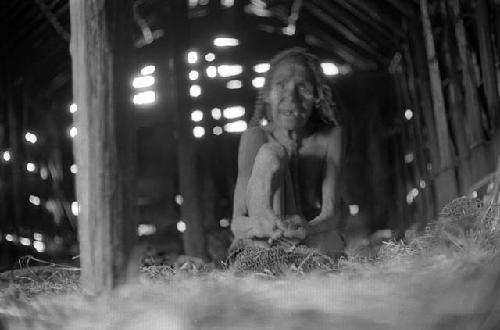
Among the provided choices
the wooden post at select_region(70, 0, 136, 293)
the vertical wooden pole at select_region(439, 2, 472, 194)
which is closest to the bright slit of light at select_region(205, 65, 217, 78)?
the vertical wooden pole at select_region(439, 2, 472, 194)

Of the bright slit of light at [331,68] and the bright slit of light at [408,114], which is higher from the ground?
the bright slit of light at [331,68]

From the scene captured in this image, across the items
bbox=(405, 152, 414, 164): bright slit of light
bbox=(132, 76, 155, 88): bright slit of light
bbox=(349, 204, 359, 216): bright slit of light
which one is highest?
bbox=(132, 76, 155, 88): bright slit of light

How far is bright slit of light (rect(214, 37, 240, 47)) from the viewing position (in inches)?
193

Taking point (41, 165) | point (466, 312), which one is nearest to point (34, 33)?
point (41, 165)

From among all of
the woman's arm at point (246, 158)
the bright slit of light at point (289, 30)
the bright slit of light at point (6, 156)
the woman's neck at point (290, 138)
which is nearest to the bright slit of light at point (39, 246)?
the bright slit of light at point (6, 156)

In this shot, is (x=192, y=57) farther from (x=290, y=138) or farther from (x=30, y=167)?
(x=290, y=138)

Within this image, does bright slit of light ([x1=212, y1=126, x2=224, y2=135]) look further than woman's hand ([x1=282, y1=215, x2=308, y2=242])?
Yes

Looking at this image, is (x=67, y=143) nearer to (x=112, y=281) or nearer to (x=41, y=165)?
(x=41, y=165)

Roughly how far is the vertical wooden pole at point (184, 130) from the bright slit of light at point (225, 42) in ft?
1.20

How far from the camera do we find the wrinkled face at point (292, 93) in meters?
2.92

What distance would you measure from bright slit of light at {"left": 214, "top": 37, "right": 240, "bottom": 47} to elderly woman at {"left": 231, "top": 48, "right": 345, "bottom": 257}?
1.82m

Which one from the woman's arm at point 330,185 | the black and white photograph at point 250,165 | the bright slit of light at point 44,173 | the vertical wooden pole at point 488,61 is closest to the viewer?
the black and white photograph at point 250,165

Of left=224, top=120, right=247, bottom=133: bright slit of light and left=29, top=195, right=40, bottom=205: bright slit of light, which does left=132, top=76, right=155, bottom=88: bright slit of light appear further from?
left=29, top=195, right=40, bottom=205: bright slit of light

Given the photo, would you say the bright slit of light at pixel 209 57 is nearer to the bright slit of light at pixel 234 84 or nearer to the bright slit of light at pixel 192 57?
the bright slit of light at pixel 192 57
